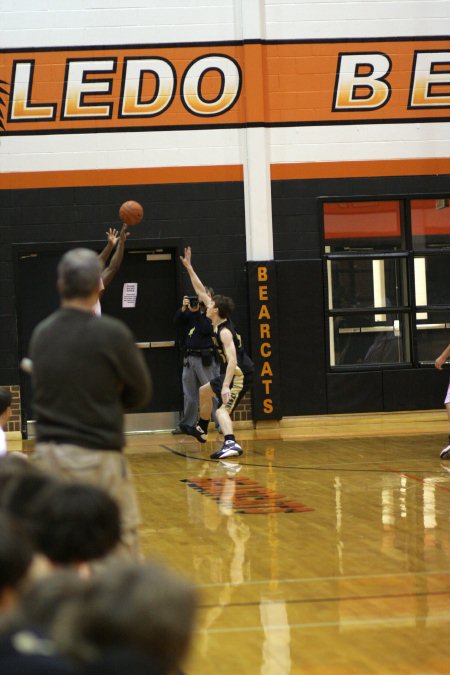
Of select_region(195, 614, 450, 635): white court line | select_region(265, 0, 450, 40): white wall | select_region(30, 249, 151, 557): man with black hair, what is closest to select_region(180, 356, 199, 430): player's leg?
select_region(265, 0, 450, 40): white wall

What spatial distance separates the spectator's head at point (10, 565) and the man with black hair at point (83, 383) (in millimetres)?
2233

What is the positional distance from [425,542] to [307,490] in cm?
237

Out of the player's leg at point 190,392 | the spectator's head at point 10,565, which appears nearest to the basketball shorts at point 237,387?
the player's leg at point 190,392

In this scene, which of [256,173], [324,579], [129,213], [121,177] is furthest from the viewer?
[256,173]

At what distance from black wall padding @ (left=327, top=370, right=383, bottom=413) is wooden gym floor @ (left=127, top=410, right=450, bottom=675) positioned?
1939 mm

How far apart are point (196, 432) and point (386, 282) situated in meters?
3.83

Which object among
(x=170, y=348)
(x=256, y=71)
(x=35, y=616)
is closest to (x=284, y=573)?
(x=35, y=616)

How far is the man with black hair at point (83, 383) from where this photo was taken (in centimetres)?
427

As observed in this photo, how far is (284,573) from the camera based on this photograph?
630 cm

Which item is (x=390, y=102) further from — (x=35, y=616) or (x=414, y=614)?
(x=35, y=616)

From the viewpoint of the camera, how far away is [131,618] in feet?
5.78

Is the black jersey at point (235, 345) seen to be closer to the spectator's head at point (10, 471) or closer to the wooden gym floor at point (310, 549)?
the wooden gym floor at point (310, 549)

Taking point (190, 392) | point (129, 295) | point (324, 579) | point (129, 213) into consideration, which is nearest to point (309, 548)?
point (324, 579)

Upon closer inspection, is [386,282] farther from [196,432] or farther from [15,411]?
[15,411]
